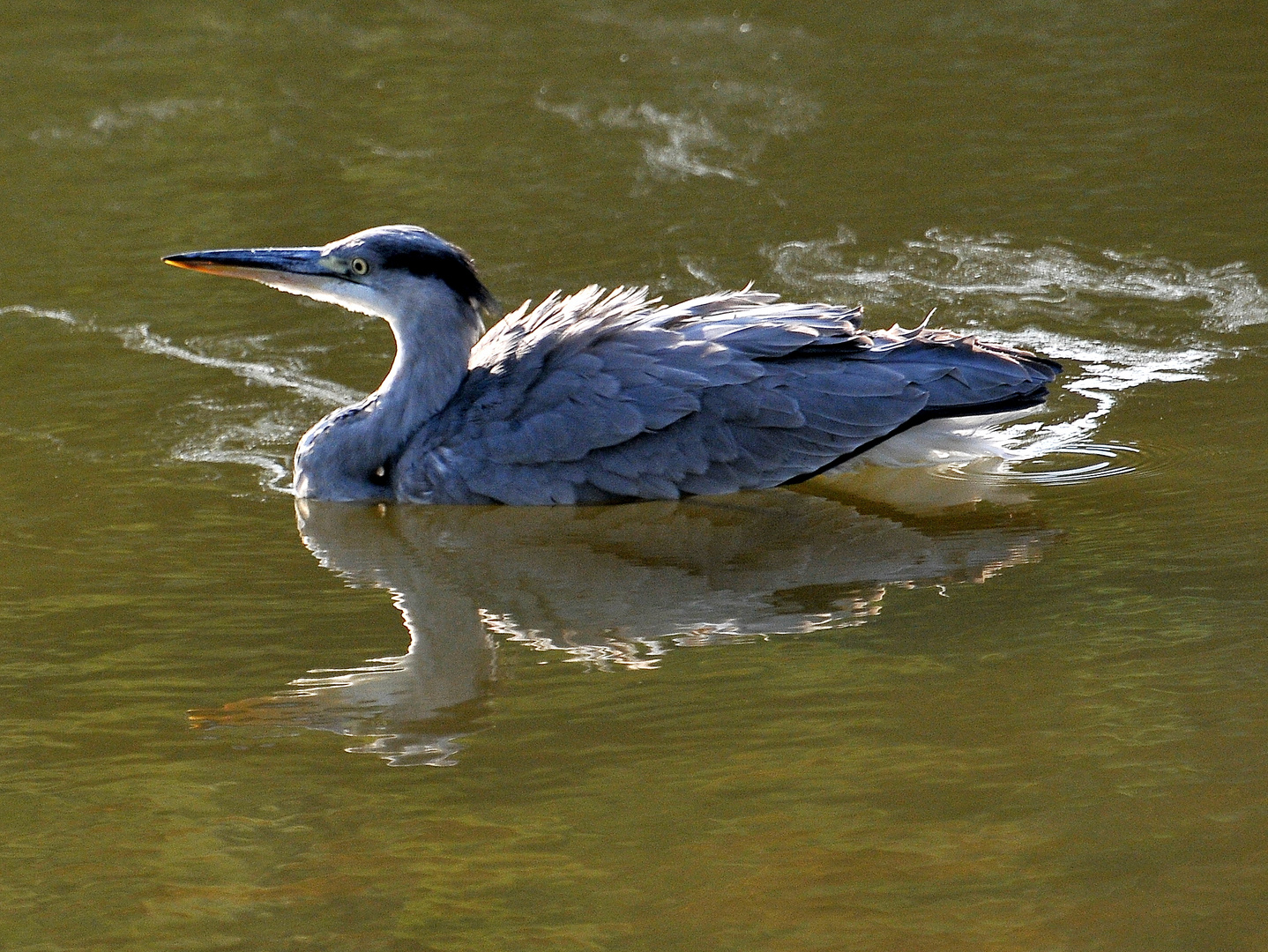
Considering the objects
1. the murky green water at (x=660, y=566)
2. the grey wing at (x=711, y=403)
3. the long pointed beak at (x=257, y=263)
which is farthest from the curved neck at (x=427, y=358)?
the murky green water at (x=660, y=566)

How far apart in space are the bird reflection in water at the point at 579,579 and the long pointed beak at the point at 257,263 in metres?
1.14

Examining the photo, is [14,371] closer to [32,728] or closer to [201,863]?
[32,728]

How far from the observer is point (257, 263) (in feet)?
26.9

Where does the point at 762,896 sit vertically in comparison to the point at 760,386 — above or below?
below

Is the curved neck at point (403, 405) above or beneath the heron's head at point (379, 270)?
beneath

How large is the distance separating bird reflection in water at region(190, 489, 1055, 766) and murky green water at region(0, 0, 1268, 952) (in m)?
0.03

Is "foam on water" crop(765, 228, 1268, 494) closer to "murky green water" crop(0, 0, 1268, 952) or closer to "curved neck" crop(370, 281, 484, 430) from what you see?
"murky green water" crop(0, 0, 1268, 952)

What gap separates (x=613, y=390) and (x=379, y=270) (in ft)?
4.64

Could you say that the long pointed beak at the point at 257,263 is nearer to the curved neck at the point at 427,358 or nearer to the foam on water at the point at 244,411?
the curved neck at the point at 427,358

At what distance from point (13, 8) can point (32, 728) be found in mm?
13787

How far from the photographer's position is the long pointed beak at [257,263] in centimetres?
810

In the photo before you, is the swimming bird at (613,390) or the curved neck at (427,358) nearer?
the swimming bird at (613,390)

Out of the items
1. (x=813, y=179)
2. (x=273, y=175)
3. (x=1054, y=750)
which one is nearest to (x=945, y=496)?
(x=1054, y=750)

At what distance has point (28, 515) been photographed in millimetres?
7840
